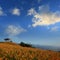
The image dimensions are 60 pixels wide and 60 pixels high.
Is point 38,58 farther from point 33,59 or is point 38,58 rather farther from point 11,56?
point 11,56

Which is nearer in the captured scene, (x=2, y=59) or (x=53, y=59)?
(x=2, y=59)

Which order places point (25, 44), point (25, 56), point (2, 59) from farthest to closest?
point (25, 44) < point (25, 56) < point (2, 59)

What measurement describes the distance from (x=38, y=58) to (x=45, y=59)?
782mm

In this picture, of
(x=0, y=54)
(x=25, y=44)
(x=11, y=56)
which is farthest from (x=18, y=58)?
(x=25, y=44)

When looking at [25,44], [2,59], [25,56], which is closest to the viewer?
[2,59]

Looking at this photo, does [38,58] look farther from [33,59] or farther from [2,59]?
[2,59]

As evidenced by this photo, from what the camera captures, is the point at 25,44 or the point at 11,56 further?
the point at 25,44

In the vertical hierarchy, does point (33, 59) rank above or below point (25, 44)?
below

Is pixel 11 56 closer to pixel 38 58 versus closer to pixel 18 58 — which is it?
pixel 18 58

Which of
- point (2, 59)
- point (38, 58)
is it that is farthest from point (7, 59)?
point (38, 58)

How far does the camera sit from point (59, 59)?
68.8 ft

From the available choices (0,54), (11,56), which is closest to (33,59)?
(11,56)

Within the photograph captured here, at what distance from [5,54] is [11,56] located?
1048mm

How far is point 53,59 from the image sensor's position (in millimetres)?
20719
